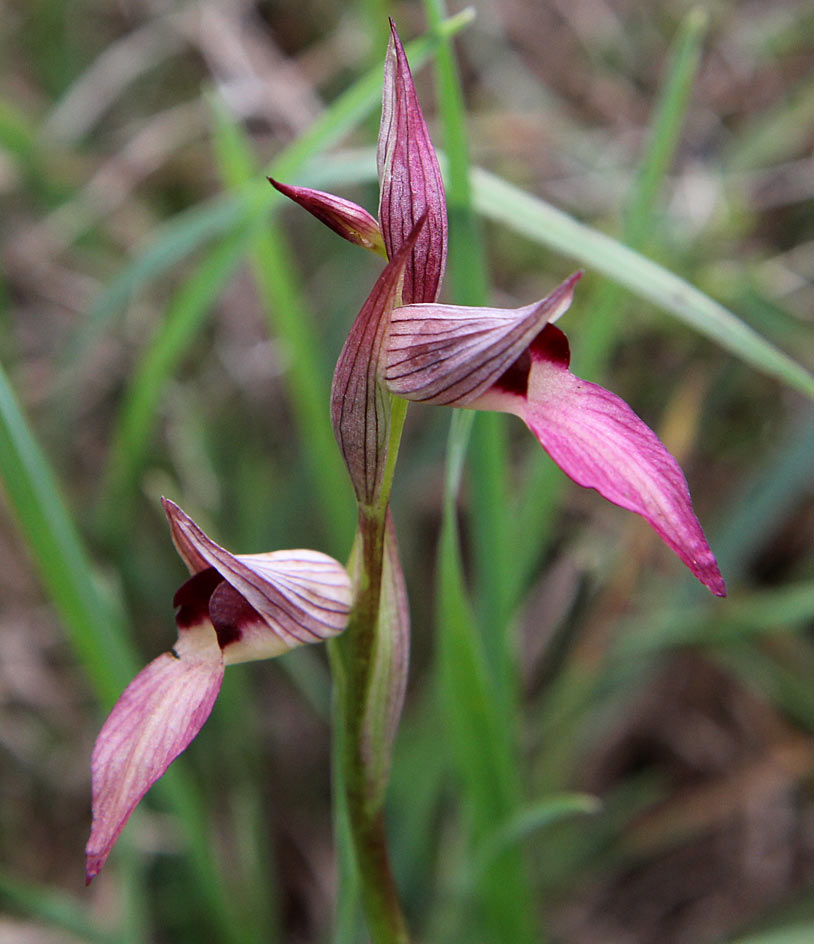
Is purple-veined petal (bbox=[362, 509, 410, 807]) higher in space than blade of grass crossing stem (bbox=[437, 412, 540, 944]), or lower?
higher

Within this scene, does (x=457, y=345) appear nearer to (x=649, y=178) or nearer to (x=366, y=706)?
(x=366, y=706)

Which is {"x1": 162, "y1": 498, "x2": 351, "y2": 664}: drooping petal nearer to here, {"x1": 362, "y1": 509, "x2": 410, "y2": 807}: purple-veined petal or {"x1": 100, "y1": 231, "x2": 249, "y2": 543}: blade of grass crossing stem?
{"x1": 362, "y1": 509, "x2": 410, "y2": 807}: purple-veined petal

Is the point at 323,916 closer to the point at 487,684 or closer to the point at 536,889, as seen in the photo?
the point at 536,889

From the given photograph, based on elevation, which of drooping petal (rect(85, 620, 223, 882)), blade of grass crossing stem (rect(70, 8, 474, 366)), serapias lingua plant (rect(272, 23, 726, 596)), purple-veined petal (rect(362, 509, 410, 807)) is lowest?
purple-veined petal (rect(362, 509, 410, 807))

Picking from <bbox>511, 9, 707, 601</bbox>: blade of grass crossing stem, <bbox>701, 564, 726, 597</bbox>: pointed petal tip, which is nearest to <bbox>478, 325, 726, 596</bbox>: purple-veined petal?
<bbox>701, 564, 726, 597</bbox>: pointed petal tip

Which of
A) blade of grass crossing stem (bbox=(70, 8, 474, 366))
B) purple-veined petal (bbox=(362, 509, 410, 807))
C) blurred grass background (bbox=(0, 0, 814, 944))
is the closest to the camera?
purple-veined petal (bbox=(362, 509, 410, 807))

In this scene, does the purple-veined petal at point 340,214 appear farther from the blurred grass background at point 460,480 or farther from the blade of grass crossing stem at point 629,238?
the blade of grass crossing stem at point 629,238

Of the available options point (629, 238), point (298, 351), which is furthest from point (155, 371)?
point (629, 238)

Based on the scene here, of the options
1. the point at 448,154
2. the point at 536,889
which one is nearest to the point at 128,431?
the point at 448,154
